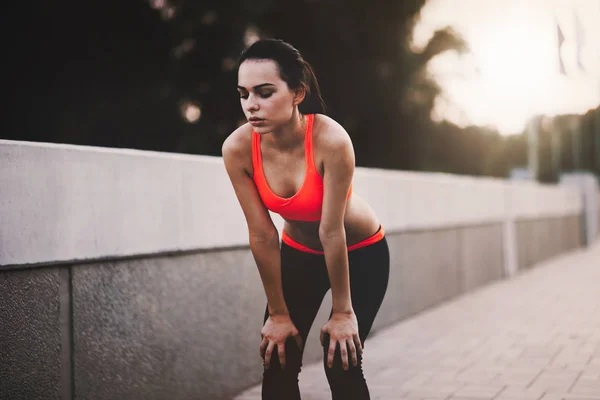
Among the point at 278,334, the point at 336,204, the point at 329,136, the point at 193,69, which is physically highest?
the point at 193,69

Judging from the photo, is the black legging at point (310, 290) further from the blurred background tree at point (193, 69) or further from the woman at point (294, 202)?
the blurred background tree at point (193, 69)

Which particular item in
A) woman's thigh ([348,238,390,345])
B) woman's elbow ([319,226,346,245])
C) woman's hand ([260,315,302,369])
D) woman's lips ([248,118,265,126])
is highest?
woman's lips ([248,118,265,126])

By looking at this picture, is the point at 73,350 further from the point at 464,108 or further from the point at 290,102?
the point at 464,108

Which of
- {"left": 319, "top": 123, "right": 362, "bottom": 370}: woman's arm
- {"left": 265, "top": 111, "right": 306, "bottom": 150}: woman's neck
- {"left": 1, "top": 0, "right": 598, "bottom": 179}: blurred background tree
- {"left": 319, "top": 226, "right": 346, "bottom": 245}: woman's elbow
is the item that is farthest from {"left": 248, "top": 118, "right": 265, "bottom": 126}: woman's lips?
{"left": 1, "top": 0, "right": 598, "bottom": 179}: blurred background tree

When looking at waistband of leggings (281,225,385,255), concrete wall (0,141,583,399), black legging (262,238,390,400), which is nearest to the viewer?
black legging (262,238,390,400)

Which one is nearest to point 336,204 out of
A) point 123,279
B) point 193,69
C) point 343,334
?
point 343,334

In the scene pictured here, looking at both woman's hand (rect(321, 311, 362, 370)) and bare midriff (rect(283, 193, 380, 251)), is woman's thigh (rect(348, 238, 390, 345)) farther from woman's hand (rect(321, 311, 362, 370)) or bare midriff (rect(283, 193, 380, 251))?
woman's hand (rect(321, 311, 362, 370))

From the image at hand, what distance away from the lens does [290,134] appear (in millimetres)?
2633

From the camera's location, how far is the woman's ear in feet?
8.48

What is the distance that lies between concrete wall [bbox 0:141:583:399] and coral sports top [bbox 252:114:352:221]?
109 centimetres

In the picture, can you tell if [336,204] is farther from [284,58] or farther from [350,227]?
[284,58]

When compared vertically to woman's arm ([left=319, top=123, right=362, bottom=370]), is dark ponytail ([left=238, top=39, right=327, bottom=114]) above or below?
above

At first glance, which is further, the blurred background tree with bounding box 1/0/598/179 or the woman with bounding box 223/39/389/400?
the blurred background tree with bounding box 1/0/598/179

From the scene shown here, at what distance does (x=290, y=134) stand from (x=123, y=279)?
63.0 inches
